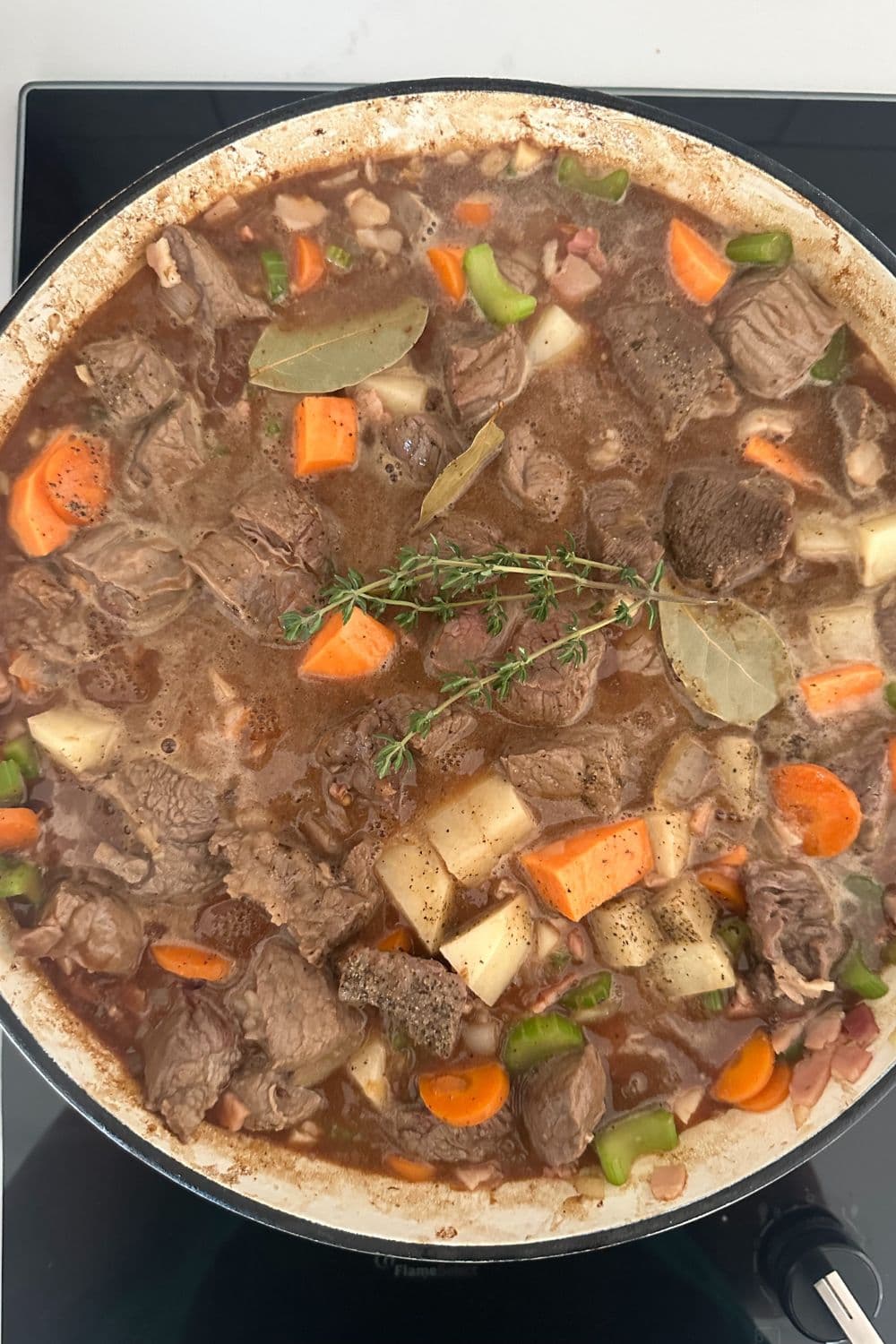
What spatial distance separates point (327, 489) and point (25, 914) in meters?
1.36

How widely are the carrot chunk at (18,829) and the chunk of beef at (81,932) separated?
0.15 meters

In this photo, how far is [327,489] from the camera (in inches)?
93.8

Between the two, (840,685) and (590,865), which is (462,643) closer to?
(590,865)

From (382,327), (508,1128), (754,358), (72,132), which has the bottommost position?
(508,1128)

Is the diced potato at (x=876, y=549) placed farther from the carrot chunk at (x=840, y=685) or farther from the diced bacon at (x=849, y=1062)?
the diced bacon at (x=849, y=1062)

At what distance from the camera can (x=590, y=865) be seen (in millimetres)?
2285

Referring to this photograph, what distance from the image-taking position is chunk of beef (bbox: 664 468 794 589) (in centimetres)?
226

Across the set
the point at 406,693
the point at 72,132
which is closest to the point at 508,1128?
the point at 406,693

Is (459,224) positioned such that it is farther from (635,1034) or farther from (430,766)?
(635,1034)

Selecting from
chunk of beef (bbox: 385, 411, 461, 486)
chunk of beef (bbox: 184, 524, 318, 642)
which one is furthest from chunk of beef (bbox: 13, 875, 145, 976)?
chunk of beef (bbox: 385, 411, 461, 486)

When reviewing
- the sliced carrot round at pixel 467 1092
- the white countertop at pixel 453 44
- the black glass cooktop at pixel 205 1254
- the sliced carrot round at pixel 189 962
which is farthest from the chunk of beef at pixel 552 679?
the white countertop at pixel 453 44

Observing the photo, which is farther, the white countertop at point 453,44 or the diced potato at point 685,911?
the white countertop at point 453,44

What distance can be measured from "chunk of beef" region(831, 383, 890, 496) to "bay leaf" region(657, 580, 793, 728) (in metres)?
0.47

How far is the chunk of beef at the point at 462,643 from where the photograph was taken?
7.50 ft
